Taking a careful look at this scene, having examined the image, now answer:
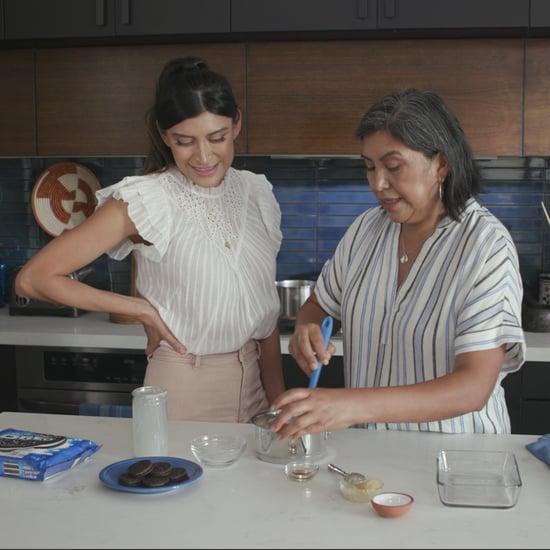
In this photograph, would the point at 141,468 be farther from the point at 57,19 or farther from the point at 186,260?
the point at 57,19

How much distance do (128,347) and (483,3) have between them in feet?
5.75

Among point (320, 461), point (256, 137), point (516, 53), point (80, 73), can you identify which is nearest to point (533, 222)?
point (516, 53)

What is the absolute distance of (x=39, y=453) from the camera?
4.70 ft

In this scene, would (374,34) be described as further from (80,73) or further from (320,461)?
(320,461)

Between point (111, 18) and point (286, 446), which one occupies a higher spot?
point (111, 18)

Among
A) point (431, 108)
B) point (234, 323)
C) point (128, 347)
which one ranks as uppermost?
point (431, 108)

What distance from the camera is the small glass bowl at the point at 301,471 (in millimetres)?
1375

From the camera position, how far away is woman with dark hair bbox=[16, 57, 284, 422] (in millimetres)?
1815

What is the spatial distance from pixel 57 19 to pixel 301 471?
2.26 m

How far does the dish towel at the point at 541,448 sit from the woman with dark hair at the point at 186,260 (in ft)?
2.27

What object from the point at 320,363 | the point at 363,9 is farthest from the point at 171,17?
the point at 320,363

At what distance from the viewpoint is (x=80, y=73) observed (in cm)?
315

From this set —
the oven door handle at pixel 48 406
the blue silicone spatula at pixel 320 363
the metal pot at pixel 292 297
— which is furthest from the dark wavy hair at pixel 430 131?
the oven door handle at pixel 48 406

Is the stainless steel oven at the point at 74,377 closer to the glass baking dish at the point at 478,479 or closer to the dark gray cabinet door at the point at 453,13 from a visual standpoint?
the dark gray cabinet door at the point at 453,13
